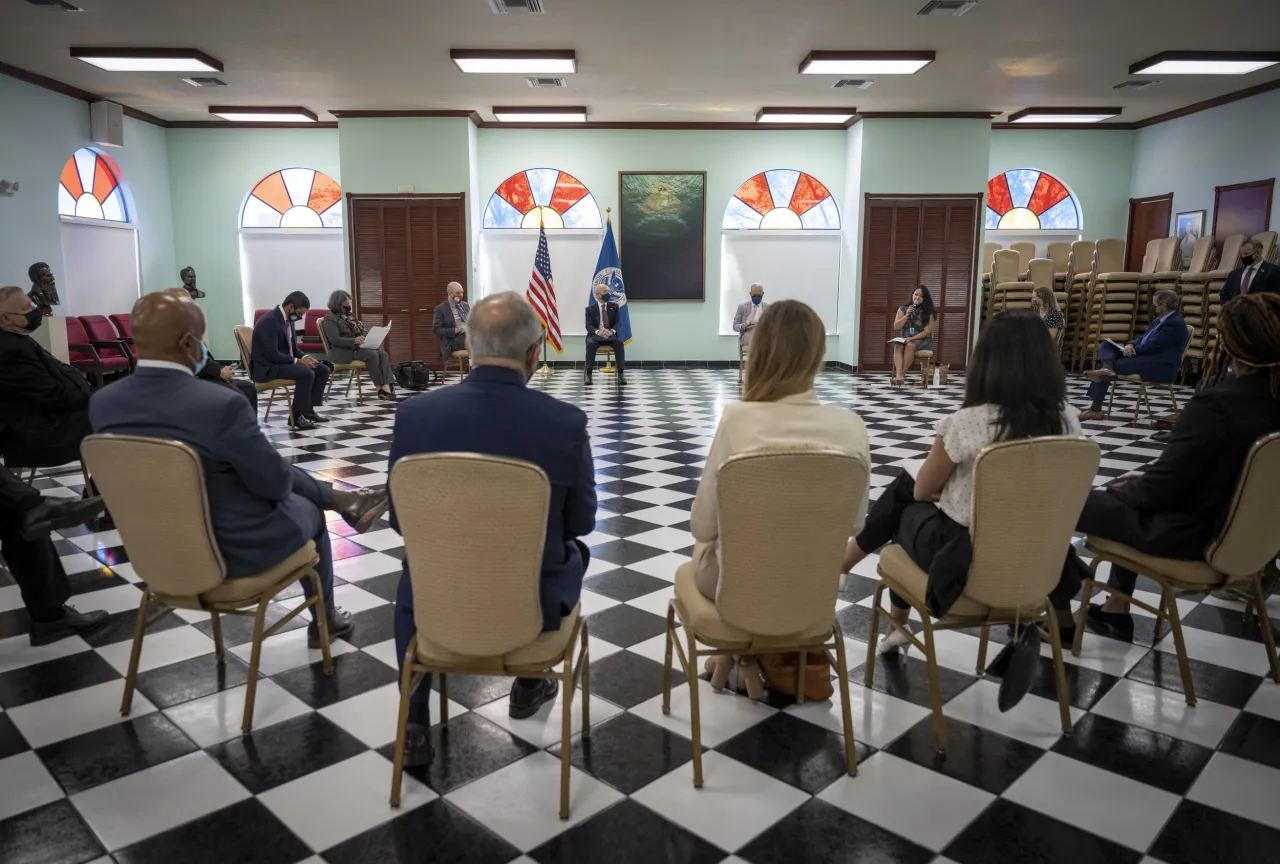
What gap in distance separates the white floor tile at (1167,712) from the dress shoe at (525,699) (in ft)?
5.29

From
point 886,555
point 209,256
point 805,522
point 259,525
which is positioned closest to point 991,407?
point 886,555

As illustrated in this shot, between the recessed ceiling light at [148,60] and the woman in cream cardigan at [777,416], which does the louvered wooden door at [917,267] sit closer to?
the recessed ceiling light at [148,60]

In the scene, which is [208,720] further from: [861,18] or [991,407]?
[861,18]

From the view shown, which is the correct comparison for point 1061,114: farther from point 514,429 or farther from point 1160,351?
point 514,429

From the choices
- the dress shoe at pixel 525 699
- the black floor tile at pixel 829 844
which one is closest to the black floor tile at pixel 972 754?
the black floor tile at pixel 829 844

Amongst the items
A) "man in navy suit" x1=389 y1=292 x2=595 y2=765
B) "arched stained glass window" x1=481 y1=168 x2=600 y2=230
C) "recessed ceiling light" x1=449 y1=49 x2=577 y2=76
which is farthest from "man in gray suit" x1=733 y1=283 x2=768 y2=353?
"man in navy suit" x1=389 y1=292 x2=595 y2=765

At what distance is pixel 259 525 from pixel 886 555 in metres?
1.84

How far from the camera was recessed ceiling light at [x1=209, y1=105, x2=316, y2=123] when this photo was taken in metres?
10.7

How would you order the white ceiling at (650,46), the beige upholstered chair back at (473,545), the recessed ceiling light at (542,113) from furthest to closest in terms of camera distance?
1. the recessed ceiling light at (542,113)
2. the white ceiling at (650,46)
3. the beige upholstered chair back at (473,545)

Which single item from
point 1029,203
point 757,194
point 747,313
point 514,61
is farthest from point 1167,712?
point 1029,203

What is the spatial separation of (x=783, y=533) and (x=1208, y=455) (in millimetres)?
1493

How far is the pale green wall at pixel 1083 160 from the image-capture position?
40.3 ft

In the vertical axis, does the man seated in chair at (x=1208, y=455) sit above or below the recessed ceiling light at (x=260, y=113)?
below

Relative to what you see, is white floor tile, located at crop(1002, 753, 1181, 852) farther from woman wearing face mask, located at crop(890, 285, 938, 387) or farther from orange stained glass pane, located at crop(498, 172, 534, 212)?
orange stained glass pane, located at crop(498, 172, 534, 212)
